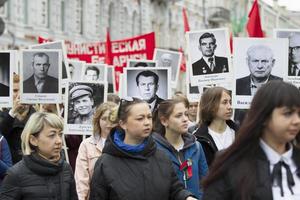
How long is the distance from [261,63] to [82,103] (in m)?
1.69

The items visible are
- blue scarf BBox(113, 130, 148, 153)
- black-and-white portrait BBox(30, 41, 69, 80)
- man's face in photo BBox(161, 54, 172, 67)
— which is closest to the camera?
blue scarf BBox(113, 130, 148, 153)

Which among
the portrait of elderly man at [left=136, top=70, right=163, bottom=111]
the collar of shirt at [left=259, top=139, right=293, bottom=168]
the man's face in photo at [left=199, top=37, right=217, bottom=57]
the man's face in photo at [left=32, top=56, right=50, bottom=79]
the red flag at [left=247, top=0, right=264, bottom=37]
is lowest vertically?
the collar of shirt at [left=259, top=139, right=293, bottom=168]

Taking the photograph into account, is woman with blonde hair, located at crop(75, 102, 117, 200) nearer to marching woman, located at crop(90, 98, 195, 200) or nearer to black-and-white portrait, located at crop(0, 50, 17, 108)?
marching woman, located at crop(90, 98, 195, 200)

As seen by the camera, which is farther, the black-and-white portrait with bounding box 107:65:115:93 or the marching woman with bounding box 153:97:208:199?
the black-and-white portrait with bounding box 107:65:115:93

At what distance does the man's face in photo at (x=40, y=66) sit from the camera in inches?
309

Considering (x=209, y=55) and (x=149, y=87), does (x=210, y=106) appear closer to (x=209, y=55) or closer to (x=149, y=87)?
(x=149, y=87)

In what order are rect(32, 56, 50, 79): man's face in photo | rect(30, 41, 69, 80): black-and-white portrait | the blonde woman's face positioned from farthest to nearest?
1. rect(30, 41, 69, 80): black-and-white portrait
2. rect(32, 56, 50, 79): man's face in photo
3. the blonde woman's face

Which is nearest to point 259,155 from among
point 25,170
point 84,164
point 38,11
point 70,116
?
point 25,170

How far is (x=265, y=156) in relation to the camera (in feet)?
10.0

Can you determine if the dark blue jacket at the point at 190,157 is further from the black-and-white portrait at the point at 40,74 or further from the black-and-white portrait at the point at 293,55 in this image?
the black-and-white portrait at the point at 40,74

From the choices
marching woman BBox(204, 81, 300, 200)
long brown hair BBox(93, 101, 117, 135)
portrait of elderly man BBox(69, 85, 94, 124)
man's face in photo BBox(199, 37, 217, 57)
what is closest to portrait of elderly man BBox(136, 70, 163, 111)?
A: portrait of elderly man BBox(69, 85, 94, 124)

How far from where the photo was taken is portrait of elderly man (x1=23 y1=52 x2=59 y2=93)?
7732 millimetres

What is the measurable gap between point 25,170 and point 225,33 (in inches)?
149

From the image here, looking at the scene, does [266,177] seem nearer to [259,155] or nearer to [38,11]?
[259,155]
